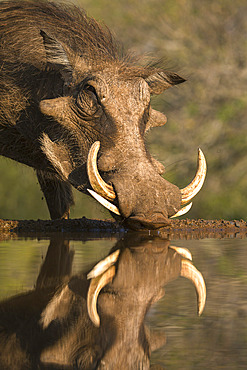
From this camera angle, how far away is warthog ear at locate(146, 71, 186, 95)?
488cm

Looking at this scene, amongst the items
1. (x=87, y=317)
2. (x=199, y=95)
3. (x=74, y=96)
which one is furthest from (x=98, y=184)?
(x=199, y=95)

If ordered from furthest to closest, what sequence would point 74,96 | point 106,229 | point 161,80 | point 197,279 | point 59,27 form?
point 106,229
point 161,80
point 59,27
point 74,96
point 197,279

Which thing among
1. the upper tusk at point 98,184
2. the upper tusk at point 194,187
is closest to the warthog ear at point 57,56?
the upper tusk at point 98,184

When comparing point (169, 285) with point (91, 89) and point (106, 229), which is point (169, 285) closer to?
point (91, 89)

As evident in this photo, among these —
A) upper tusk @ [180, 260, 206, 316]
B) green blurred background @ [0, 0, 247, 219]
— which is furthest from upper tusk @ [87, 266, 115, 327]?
green blurred background @ [0, 0, 247, 219]

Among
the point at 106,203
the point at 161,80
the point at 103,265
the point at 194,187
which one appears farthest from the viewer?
the point at 161,80

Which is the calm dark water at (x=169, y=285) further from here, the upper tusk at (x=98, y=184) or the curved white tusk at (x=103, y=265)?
the upper tusk at (x=98, y=184)

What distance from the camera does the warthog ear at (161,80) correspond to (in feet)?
16.0

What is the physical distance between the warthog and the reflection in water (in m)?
1.10

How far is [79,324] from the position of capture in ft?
5.27

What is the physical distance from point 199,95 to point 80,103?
505 cm

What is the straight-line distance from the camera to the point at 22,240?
4066 millimetres

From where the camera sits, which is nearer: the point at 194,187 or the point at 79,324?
the point at 79,324

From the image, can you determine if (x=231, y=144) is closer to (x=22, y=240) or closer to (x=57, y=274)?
(x=22, y=240)
